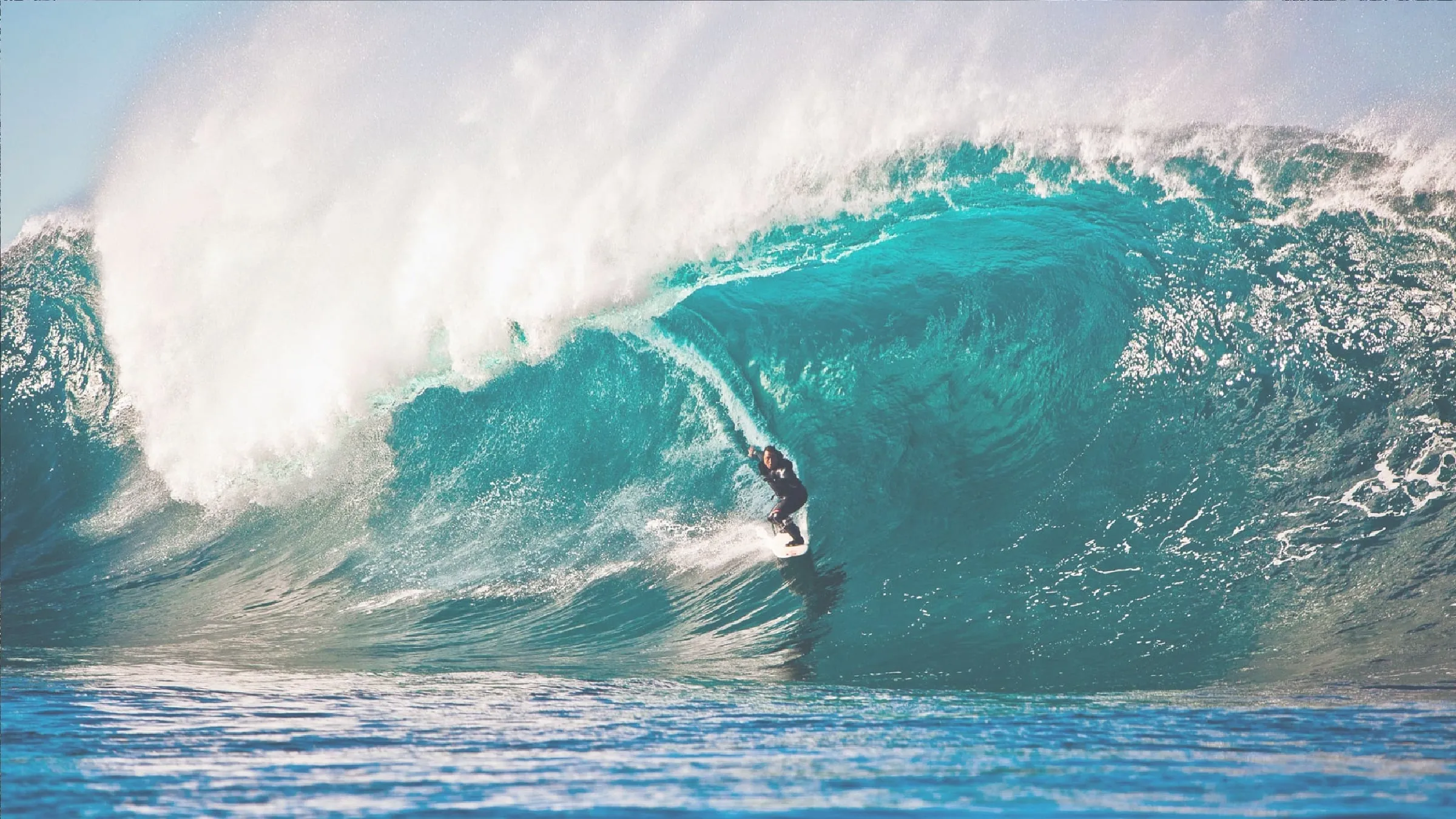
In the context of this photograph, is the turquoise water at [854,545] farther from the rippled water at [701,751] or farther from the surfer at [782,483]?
the surfer at [782,483]

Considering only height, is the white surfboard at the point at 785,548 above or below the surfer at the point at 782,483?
below

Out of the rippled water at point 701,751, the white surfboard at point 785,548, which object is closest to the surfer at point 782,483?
the white surfboard at point 785,548

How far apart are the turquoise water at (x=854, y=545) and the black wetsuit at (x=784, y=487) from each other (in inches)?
17.7

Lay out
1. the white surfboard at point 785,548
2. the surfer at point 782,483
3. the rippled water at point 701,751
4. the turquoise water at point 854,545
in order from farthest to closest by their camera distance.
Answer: the white surfboard at point 785,548
the surfer at point 782,483
the turquoise water at point 854,545
the rippled water at point 701,751

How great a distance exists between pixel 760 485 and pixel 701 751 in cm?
460

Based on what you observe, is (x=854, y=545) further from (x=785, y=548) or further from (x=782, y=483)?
(x=782, y=483)

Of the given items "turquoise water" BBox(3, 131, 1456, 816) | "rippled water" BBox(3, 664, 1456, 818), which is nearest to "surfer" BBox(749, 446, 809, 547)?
"turquoise water" BBox(3, 131, 1456, 816)

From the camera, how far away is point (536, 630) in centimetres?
720

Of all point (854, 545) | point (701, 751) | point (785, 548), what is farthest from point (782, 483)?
point (701, 751)

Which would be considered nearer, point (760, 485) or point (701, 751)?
point (701, 751)

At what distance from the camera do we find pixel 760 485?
8.51 meters

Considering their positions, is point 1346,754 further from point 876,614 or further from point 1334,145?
point 1334,145

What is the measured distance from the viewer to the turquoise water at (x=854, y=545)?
3826mm

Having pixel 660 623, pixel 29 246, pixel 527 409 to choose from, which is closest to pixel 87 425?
pixel 29 246
